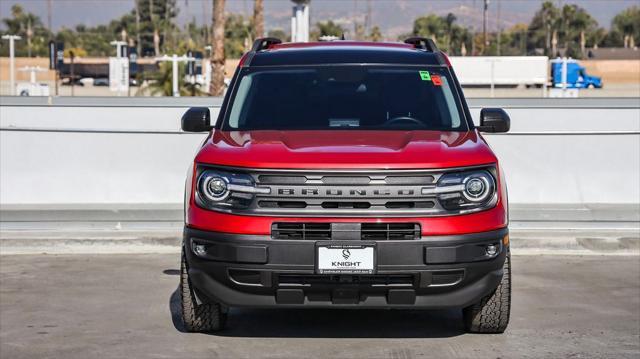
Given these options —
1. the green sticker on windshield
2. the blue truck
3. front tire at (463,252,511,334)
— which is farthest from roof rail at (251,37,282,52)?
the blue truck

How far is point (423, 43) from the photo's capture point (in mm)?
8961

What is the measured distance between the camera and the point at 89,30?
18088 cm

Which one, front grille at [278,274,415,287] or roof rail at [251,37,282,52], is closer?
front grille at [278,274,415,287]

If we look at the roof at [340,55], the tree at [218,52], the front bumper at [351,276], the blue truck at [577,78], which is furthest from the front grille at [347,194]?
the blue truck at [577,78]

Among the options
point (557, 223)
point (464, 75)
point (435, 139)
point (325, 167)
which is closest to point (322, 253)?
point (325, 167)

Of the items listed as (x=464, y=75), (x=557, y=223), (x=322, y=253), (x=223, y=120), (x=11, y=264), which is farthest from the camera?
(x=464, y=75)

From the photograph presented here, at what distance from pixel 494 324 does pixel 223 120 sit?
2185 millimetres

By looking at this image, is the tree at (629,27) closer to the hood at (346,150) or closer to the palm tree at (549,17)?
the palm tree at (549,17)

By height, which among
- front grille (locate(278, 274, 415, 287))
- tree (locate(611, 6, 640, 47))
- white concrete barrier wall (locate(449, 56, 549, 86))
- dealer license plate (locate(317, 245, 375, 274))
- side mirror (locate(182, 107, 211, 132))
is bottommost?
front grille (locate(278, 274, 415, 287))

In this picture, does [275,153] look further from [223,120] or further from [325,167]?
[223,120]

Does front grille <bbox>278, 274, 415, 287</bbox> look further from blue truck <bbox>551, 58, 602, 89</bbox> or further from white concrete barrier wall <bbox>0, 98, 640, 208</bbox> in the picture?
blue truck <bbox>551, 58, 602, 89</bbox>

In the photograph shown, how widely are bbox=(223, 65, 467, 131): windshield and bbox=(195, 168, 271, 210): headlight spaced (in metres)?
0.86

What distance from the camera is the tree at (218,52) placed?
37.8m

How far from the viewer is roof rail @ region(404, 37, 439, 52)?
8.65 m
